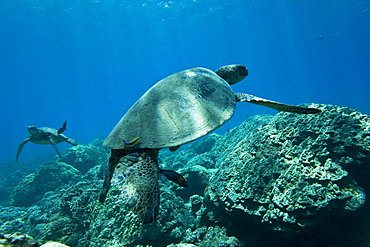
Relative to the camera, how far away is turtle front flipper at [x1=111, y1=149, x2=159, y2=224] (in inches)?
66.1

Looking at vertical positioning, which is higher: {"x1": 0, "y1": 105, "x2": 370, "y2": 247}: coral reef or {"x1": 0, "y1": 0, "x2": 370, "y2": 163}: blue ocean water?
{"x1": 0, "y1": 0, "x2": 370, "y2": 163}: blue ocean water

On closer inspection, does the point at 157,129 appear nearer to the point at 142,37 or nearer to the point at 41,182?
the point at 41,182

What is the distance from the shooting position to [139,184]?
181 cm

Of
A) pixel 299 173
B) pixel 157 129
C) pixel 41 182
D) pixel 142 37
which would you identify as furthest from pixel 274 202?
Result: pixel 142 37

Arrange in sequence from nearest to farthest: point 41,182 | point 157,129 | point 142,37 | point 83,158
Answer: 1. point 157,129
2. point 41,182
3. point 83,158
4. point 142,37

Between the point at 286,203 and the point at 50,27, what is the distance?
46174 mm

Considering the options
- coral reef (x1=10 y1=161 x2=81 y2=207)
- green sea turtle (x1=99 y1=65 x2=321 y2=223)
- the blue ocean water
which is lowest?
coral reef (x1=10 y1=161 x2=81 y2=207)

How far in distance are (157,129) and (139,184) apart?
2.14 ft

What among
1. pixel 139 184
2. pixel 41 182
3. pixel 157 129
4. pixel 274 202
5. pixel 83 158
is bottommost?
pixel 41 182

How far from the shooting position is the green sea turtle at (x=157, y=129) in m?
1.80

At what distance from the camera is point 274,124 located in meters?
4.48

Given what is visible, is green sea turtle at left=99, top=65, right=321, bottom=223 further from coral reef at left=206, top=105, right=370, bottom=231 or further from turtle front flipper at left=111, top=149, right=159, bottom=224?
coral reef at left=206, top=105, right=370, bottom=231

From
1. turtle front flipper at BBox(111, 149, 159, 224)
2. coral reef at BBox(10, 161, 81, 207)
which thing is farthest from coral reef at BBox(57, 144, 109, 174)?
turtle front flipper at BBox(111, 149, 159, 224)

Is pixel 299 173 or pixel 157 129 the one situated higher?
pixel 299 173
